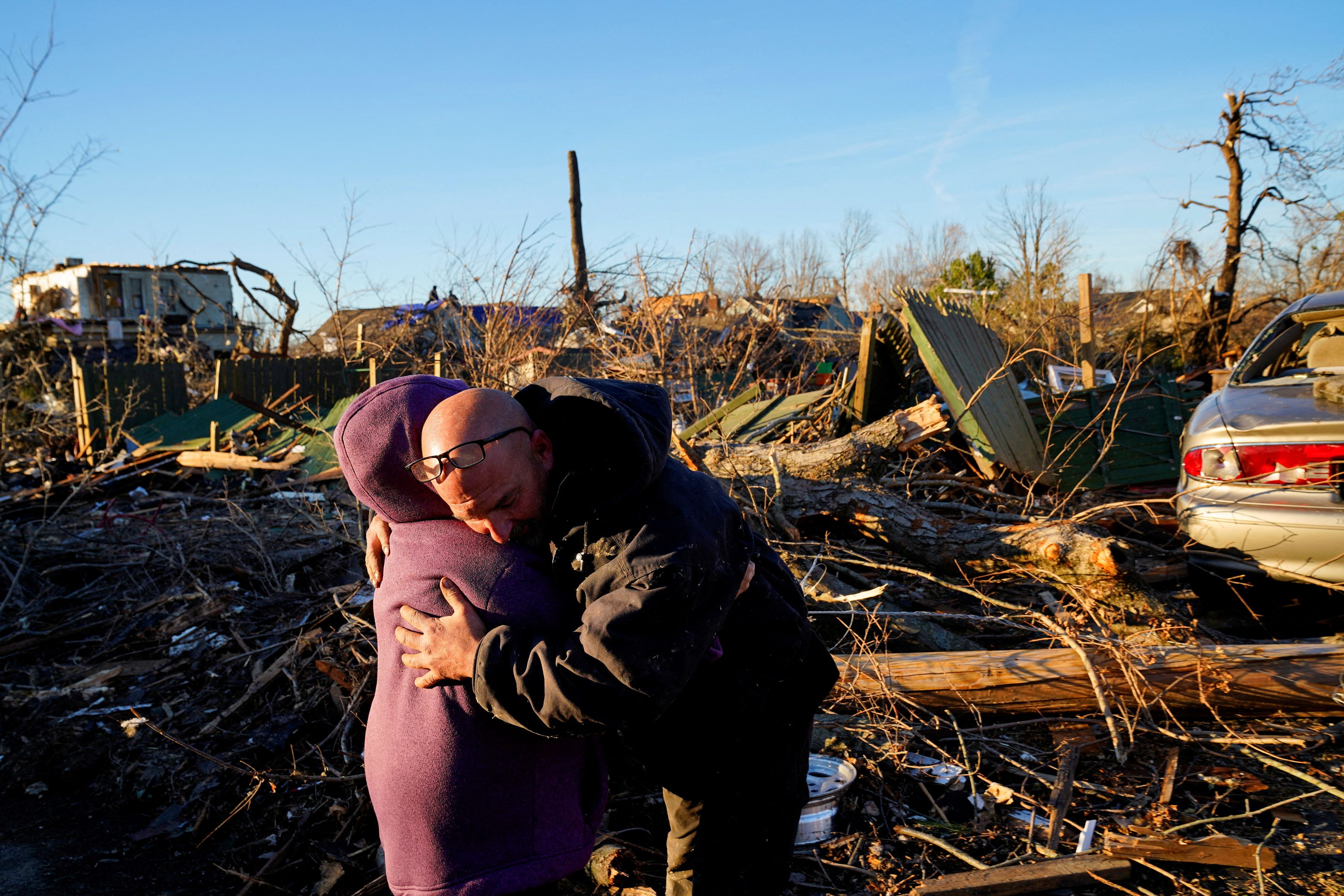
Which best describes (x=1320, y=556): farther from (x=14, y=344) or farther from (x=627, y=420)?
(x=14, y=344)

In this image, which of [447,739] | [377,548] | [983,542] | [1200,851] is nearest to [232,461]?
[983,542]

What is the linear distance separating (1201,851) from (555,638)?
230cm

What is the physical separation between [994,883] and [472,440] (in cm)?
208

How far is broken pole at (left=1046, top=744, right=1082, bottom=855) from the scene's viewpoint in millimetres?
2826

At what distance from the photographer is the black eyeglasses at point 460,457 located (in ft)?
5.61

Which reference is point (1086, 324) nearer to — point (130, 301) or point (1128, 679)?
point (1128, 679)

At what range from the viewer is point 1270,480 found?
423 cm

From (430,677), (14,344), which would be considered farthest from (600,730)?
(14,344)

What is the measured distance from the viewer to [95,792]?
4.04 m

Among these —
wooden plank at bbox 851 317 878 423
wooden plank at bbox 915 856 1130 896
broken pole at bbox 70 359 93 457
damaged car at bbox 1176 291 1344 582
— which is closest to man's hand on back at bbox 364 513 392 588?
wooden plank at bbox 915 856 1130 896

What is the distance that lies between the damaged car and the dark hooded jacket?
3276mm

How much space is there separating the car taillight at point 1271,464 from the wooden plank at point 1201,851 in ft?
6.99

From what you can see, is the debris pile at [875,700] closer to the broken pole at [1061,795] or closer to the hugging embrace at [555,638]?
the broken pole at [1061,795]

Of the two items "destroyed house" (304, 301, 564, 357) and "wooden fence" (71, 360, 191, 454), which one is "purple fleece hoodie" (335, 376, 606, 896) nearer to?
"destroyed house" (304, 301, 564, 357)
